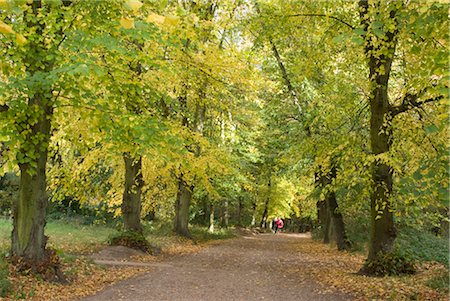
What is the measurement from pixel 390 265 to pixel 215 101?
8.33 metres

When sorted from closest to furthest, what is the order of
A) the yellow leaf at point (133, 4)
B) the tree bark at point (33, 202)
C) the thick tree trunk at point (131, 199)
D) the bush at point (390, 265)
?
1. the yellow leaf at point (133, 4)
2. the tree bark at point (33, 202)
3. the bush at point (390, 265)
4. the thick tree trunk at point (131, 199)

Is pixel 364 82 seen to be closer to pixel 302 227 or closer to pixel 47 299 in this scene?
pixel 47 299

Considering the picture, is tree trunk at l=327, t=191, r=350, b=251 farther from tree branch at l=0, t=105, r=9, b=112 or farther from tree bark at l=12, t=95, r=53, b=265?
tree branch at l=0, t=105, r=9, b=112

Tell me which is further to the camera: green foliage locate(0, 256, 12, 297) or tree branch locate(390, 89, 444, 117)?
tree branch locate(390, 89, 444, 117)

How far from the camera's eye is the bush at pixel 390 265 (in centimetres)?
1041

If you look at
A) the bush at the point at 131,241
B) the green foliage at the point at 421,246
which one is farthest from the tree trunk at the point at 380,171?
the bush at the point at 131,241

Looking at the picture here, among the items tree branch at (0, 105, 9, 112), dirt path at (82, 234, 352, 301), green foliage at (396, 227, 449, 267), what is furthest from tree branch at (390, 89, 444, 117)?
tree branch at (0, 105, 9, 112)

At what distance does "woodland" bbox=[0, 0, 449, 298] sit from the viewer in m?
6.93

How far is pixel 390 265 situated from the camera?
10.4 m

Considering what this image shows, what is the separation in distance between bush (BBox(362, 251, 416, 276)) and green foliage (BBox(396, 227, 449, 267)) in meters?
3.48

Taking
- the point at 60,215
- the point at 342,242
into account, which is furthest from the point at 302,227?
the point at 342,242

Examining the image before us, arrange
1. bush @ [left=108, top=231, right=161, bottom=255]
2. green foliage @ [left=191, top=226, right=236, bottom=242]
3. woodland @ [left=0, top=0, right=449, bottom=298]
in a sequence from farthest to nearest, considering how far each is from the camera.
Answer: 1. green foliage @ [left=191, top=226, right=236, bottom=242]
2. bush @ [left=108, top=231, right=161, bottom=255]
3. woodland @ [left=0, top=0, right=449, bottom=298]

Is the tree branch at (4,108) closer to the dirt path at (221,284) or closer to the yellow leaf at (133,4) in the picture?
the dirt path at (221,284)

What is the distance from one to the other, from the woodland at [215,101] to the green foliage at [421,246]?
0.38ft
